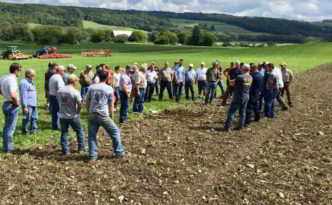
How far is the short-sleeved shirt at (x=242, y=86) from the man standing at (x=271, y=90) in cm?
237

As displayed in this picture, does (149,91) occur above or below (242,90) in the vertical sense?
below

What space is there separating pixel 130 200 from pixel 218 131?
6247 mm

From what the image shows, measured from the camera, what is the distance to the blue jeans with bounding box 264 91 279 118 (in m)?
14.7

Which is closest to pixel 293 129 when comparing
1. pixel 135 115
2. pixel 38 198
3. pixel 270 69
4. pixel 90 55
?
pixel 270 69

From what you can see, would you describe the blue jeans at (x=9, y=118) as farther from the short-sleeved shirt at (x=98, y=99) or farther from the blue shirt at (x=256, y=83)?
the blue shirt at (x=256, y=83)

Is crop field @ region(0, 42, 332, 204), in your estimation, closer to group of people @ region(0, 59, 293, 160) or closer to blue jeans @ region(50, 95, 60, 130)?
blue jeans @ region(50, 95, 60, 130)

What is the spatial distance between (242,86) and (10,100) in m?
7.69

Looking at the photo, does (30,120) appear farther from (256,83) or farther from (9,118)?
(256,83)

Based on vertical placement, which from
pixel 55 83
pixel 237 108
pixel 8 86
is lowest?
pixel 237 108

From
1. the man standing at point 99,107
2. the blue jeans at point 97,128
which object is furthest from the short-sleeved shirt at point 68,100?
the blue jeans at point 97,128

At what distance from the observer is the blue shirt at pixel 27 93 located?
10.9 metres

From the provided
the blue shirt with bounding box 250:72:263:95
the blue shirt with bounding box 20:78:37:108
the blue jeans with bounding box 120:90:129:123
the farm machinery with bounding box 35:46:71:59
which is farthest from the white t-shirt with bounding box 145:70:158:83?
the farm machinery with bounding box 35:46:71:59

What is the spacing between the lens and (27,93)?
443 inches

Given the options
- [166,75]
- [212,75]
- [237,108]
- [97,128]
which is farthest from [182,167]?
[166,75]
